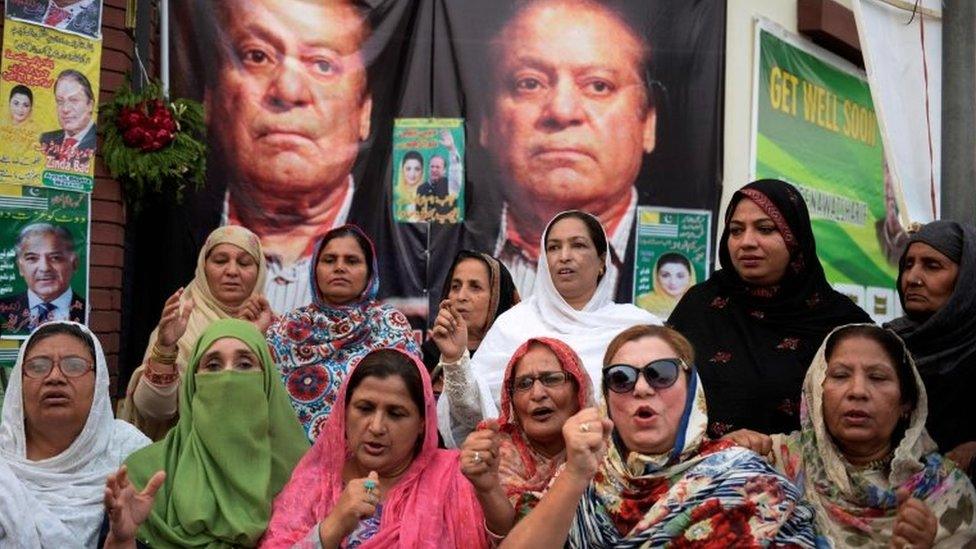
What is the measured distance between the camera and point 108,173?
18.7 ft

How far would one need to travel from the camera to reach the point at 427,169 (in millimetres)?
6695

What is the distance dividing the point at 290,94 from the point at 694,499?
13.6ft

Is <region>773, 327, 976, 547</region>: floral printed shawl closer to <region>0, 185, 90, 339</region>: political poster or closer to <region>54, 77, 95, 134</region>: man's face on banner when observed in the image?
<region>0, 185, 90, 339</region>: political poster

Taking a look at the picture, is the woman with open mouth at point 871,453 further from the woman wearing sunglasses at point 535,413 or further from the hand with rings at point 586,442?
the hand with rings at point 586,442

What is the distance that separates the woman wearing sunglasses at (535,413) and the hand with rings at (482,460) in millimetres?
157

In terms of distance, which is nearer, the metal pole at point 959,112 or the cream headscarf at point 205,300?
Answer: the metal pole at point 959,112

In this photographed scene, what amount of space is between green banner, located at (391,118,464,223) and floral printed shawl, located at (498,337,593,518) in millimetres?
3226

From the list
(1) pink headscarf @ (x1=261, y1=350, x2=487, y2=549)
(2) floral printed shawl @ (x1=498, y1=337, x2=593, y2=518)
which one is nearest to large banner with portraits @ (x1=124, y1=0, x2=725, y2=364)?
(1) pink headscarf @ (x1=261, y1=350, x2=487, y2=549)

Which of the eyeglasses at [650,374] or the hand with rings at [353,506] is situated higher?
the eyeglasses at [650,374]

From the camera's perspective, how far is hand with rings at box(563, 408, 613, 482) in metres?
2.82

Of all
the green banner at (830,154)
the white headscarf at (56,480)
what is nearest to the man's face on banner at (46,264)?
the white headscarf at (56,480)

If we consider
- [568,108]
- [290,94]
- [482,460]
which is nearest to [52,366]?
[482,460]

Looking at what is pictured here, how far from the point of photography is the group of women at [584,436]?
9.85 feet

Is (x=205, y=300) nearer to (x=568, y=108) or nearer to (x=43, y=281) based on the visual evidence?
(x=43, y=281)
